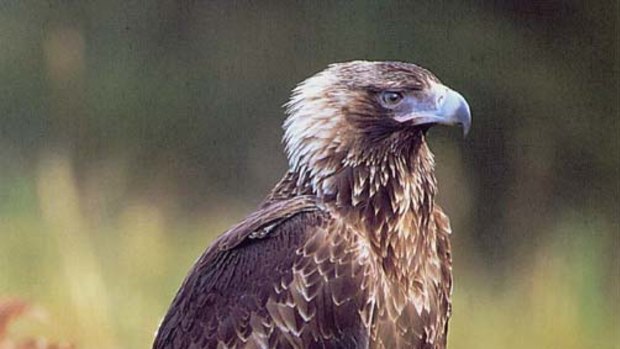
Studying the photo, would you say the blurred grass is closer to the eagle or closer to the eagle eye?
the eagle

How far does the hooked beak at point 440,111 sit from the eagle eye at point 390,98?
0.10ft

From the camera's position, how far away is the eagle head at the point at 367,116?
7.16ft

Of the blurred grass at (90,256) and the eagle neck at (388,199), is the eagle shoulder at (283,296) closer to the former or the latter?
the eagle neck at (388,199)

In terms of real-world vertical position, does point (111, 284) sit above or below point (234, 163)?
below

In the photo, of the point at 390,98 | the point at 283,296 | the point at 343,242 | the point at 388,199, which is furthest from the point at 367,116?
the point at 283,296

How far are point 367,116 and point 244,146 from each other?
0.45 m

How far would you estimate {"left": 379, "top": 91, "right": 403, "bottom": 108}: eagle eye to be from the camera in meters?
2.20

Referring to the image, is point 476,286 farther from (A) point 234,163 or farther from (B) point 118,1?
(B) point 118,1

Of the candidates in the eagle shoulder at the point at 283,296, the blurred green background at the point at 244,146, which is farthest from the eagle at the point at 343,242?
the blurred green background at the point at 244,146

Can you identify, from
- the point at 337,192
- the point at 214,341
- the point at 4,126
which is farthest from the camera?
the point at 4,126

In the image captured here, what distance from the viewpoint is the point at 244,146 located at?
2576 millimetres

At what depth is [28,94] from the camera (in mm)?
2504

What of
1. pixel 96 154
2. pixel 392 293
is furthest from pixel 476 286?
pixel 96 154

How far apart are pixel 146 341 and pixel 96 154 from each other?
43 cm
